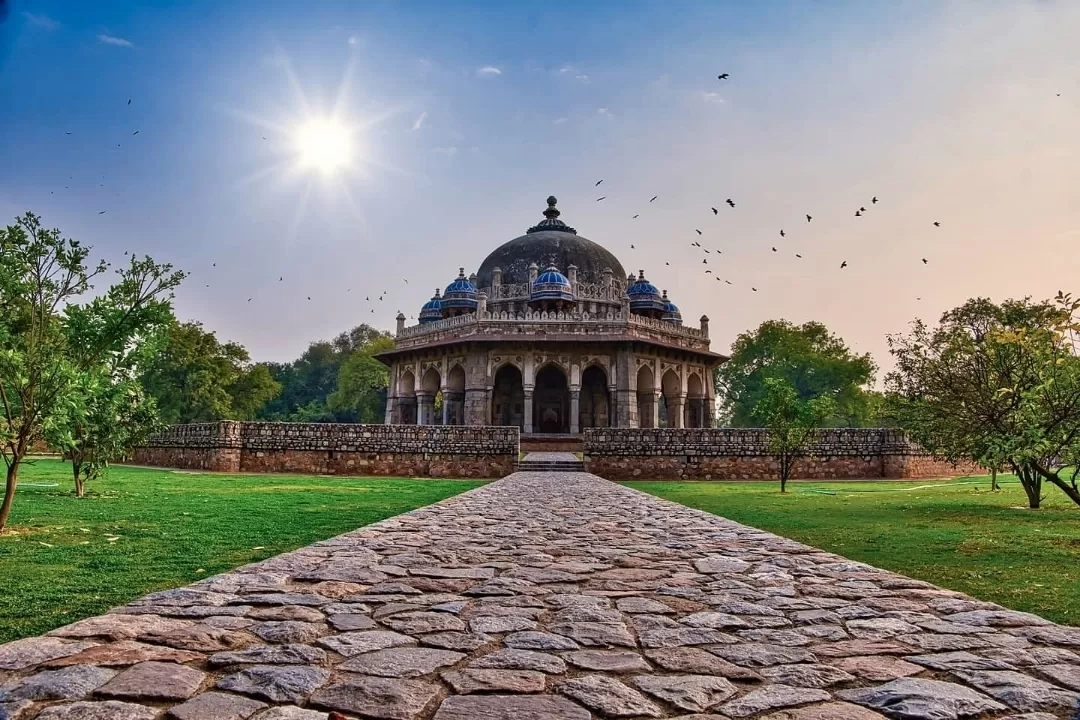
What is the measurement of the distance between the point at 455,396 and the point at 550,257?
844cm

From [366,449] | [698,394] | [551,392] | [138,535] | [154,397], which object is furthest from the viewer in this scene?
[551,392]

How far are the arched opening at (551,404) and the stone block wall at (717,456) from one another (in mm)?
12960

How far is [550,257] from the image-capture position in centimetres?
3425

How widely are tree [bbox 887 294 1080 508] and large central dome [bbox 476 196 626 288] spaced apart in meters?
22.4

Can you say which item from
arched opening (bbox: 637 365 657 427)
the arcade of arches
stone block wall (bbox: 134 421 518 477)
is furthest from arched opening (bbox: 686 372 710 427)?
stone block wall (bbox: 134 421 518 477)

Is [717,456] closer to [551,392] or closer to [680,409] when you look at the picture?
[680,409]

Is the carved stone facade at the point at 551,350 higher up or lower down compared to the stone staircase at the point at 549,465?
higher up

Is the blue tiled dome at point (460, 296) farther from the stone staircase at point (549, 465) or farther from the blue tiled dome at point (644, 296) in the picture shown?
the stone staircase at point (549, 465)

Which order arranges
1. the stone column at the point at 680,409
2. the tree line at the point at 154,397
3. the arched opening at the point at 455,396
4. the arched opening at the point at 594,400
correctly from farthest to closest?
the arched opening at the point at 594,400, the stone column at the point at 680,409, the arched opening at the point at 455,396, the tree line at the point at 154,397

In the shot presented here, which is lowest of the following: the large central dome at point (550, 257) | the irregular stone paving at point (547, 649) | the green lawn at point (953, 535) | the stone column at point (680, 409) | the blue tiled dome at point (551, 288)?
the green lawn at point (953, 535)

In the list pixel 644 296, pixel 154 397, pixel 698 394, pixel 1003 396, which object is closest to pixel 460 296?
pixel 644 296

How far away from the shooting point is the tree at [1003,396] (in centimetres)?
705

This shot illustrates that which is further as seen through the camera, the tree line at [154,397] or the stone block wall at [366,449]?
the stone block wall at [366,449]

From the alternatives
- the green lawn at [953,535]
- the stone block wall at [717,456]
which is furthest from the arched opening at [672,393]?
the green lawn at [953,535]
